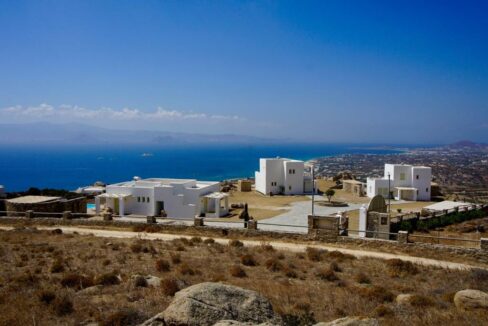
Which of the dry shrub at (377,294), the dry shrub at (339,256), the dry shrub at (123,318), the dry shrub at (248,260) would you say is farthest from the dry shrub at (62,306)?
the dry shrub at (339,256)

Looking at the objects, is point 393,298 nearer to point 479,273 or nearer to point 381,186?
point 479,273

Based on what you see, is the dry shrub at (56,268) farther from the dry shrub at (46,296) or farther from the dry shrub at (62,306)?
the dry shrub at (62,306)

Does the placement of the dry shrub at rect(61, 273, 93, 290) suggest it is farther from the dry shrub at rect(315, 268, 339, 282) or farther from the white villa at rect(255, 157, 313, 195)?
the white villa at rect(255, 157, 313, 195)

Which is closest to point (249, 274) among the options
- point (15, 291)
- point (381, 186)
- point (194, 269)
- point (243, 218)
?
point (194, 269)

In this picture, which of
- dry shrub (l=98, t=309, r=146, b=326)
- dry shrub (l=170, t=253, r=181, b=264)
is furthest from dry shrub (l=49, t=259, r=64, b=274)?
dry shrub (l=98, t=309, r=146, b=326)

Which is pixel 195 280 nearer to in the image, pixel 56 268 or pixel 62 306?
pixel 62 306

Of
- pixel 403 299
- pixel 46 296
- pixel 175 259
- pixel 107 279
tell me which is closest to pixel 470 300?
pixel 403 299
